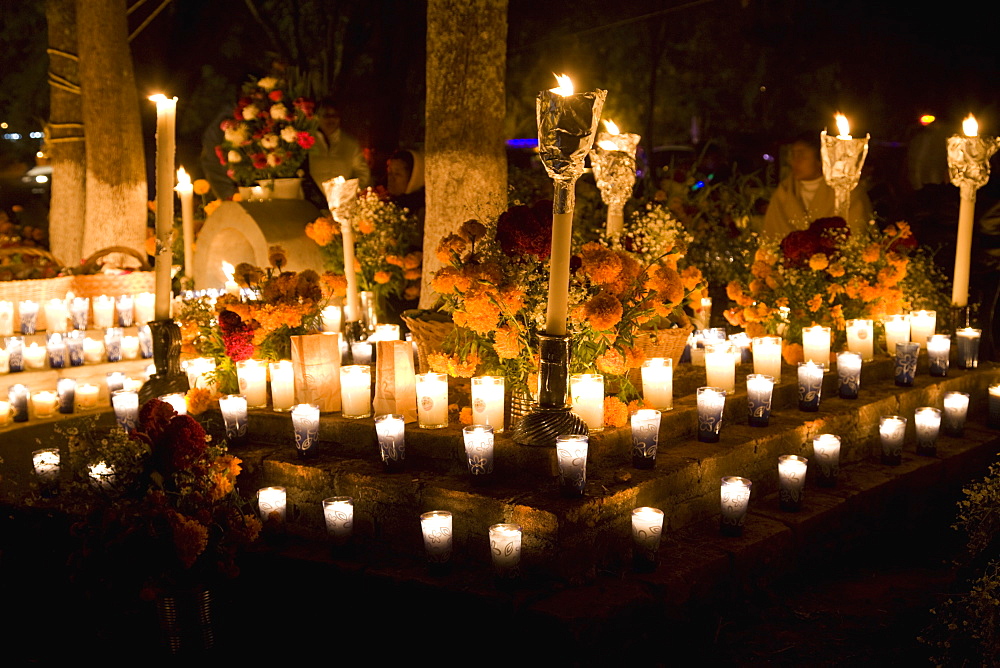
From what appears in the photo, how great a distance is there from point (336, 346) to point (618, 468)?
144cm

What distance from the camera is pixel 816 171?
7.29m

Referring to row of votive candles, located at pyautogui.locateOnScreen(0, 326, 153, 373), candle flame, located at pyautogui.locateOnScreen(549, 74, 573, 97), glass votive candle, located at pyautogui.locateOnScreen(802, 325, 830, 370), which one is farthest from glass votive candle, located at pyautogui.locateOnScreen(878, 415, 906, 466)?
row of votive candles, located at pyautogui.locateOnScreen(0, 326, 153, 373)

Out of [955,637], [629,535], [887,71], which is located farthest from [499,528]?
[887,71]

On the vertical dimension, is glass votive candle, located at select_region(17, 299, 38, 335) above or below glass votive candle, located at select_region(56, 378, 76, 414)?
above

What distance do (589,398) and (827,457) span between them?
1.26 m

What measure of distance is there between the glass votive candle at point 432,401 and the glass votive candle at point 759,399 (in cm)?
142

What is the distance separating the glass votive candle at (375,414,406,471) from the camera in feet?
12.2

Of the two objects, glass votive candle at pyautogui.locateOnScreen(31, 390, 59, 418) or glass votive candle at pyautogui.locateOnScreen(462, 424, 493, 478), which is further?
glass votive candle at pyautogui.locateOnScreen(31, 390, 59, 418)

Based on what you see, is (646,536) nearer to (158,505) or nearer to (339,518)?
(339,518)

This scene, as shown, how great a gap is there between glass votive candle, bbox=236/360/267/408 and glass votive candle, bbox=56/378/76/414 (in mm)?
2017

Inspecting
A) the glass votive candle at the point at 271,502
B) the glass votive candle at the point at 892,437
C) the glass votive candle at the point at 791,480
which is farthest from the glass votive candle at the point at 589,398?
the glass votive candle at the point at 892,437

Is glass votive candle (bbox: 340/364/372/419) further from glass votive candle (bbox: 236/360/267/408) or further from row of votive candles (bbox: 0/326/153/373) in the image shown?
row of votive candles (bbox: 0/326/153/373)

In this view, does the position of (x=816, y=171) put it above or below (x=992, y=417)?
above

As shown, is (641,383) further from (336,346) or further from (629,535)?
(336,346)
